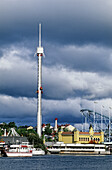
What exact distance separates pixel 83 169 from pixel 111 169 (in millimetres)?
9255

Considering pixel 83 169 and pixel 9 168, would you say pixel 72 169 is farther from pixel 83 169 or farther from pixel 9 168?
pixel 9 168

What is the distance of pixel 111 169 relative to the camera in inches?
5133

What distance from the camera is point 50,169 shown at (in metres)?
129

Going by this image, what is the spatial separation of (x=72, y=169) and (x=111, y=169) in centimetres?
1298

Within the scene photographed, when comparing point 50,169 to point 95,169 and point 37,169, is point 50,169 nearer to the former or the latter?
point 37,169

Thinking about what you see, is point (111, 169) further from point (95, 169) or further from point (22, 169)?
point (22, 169)

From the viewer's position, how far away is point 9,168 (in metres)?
130

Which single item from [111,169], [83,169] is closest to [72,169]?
[83,169]

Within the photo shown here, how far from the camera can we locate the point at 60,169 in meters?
130

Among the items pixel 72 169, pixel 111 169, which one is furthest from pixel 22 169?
pixel 111 169

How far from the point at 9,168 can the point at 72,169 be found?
20598 mm

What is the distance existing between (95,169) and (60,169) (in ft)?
37.5

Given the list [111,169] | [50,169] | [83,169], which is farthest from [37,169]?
[111,169]

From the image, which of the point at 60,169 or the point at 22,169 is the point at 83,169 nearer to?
the point at 60,169
